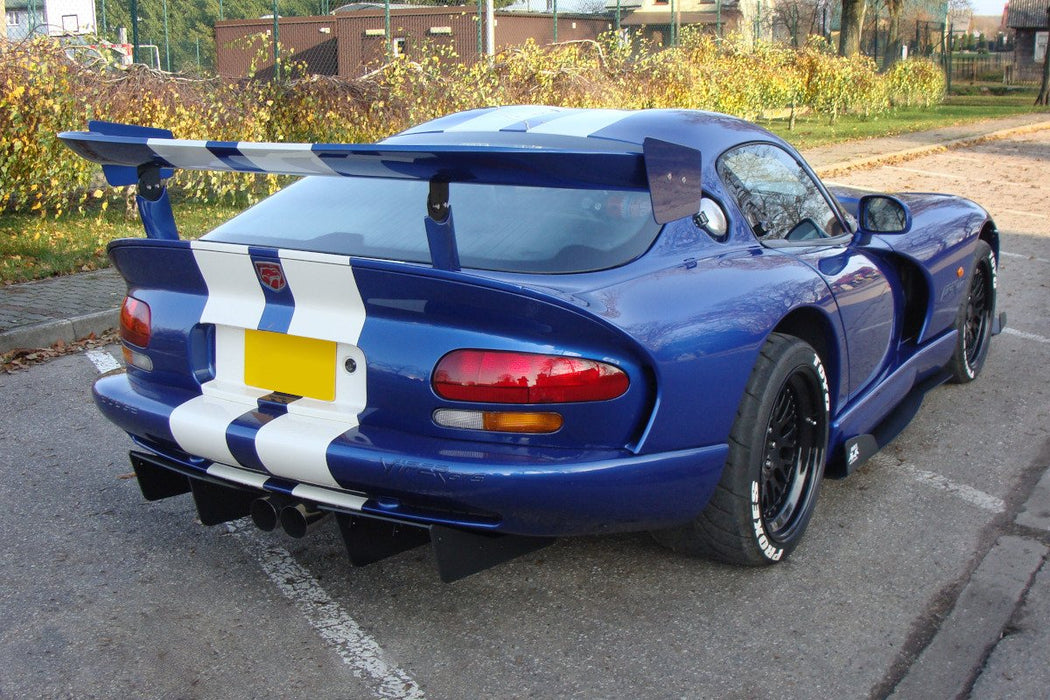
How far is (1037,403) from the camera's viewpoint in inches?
202

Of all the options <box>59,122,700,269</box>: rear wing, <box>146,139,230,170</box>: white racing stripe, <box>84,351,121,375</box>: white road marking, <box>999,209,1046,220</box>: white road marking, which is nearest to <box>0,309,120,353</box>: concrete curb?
<box>84,351,121,375</box>: white road marking

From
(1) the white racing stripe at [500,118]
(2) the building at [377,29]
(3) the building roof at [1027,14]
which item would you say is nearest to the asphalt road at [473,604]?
(1) the white racing stripe at [500,118]

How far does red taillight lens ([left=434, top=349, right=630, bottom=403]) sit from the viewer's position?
2609 mm

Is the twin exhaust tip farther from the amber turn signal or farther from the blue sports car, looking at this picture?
the amber turn signal

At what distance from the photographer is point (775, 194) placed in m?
3.76

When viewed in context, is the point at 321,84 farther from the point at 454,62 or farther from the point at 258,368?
the point at 258,368

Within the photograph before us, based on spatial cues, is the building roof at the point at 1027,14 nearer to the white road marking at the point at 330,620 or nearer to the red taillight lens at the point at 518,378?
the white road marking at the point at 330,620

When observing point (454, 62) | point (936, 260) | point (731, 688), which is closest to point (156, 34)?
point (454, 62)

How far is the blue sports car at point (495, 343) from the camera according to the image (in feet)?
8.61

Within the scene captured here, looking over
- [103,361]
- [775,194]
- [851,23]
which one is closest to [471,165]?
[775,194]

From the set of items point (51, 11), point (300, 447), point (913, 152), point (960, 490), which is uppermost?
point (51, 11)

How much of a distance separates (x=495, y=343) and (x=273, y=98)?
9.21 m

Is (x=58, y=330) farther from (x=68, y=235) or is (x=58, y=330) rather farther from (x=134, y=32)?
(x=134, y=32)

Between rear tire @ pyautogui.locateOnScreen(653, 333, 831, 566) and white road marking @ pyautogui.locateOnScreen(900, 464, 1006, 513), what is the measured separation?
2.65ft
